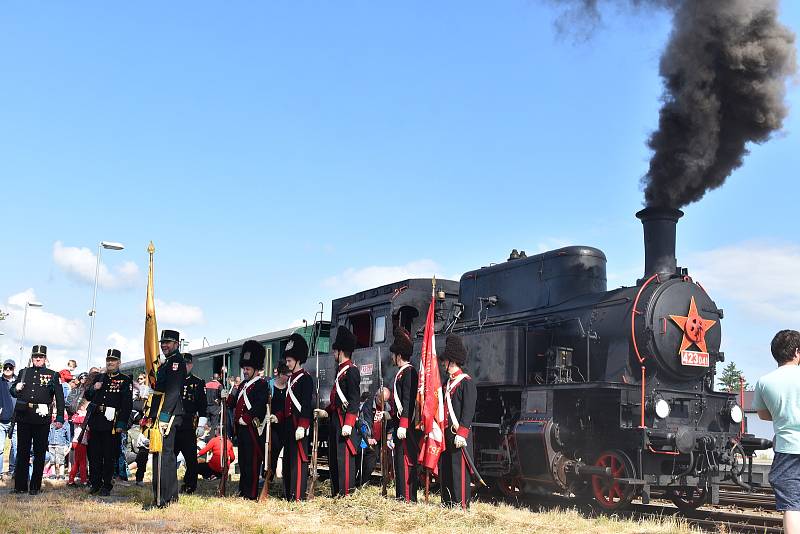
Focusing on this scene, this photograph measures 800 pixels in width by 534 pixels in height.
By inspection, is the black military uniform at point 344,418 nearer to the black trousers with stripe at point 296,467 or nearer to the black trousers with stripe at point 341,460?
the black trousers with stripe at point 341,460

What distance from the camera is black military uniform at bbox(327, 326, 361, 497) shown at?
974 cm

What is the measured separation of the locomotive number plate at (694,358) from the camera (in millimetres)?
10414

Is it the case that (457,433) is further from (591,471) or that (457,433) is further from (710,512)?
(710,512)

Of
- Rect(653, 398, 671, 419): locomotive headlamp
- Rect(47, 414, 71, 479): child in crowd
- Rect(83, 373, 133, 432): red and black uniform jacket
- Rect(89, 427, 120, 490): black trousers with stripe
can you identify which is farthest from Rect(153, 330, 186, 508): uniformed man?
Rect(653, 398, 671, 419): locomotive headlamp

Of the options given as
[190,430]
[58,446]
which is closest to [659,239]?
[190,430]

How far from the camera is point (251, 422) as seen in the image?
10.4 m

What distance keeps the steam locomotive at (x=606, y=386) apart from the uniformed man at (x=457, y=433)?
1.84 meters

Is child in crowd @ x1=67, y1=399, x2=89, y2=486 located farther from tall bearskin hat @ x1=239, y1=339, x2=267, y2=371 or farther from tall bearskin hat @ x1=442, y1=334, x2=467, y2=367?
tall bearskin hat @ x1=442, y1=334, x2=467, y2=367

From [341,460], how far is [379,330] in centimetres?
358

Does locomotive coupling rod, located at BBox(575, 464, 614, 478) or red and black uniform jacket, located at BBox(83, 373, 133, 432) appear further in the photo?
red and black uniform jacket, located at BBox(83, 373, 133, 432)

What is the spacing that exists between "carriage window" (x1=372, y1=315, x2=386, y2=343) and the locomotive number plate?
4.60 m

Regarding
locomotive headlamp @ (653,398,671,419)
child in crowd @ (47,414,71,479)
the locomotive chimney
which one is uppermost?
the locomotive chimney

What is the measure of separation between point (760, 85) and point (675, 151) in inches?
58.9

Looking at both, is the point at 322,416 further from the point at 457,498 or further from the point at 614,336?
the point at 614,336
